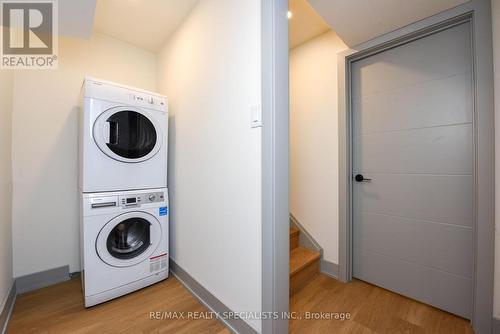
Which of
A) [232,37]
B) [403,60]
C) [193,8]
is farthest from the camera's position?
[193,8]

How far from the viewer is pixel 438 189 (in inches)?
57.4

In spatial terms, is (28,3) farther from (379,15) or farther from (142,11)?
(379,15)

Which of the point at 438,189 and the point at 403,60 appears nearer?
the point at 438,189

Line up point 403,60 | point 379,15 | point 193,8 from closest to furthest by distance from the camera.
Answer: point 379,15
point 403,60
point 193,8

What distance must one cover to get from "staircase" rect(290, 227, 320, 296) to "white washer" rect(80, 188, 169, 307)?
117 cm

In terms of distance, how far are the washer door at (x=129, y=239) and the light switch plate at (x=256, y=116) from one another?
4.18 ft

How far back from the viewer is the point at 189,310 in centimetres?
149

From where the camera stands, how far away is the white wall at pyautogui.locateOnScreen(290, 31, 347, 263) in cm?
194

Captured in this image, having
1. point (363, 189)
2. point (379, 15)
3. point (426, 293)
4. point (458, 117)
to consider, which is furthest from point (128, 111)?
point (426, 293)

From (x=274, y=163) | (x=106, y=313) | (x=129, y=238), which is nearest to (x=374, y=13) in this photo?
(x=274, y=163)

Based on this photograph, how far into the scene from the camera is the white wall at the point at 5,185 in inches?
54.6

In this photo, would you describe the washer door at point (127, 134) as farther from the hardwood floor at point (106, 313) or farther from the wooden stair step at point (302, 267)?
the wooden stair step at point (302, 267)

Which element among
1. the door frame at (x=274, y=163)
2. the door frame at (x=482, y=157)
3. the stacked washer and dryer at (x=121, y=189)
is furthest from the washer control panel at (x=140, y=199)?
the door frame at (x=482, y=157)

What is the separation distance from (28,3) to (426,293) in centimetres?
360
